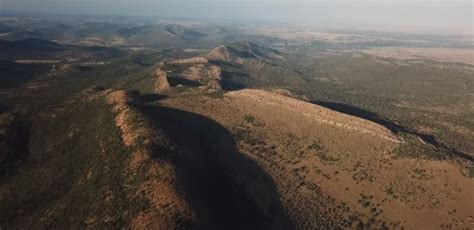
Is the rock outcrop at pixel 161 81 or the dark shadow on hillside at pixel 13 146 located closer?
the dark shadow on hillside at pixel 13 146

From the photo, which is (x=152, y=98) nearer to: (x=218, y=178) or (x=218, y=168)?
(x=218, y=168)

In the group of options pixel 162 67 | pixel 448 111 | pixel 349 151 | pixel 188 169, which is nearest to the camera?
pixel 188 169

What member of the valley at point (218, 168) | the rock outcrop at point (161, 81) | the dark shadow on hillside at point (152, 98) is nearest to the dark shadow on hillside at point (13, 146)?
the valley at point (218, 168)

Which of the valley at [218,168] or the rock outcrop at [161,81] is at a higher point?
the valley at [218,168]

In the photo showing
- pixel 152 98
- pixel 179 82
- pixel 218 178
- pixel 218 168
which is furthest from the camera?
pixel 179 82

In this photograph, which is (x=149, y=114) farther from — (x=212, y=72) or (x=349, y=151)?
(x=212, y=72)

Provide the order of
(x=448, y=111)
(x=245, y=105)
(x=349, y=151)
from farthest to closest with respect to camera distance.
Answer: (x=448, y=111) < (x=245, y=105) < (x=349, y=151)

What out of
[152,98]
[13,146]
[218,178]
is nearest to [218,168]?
[218,178]

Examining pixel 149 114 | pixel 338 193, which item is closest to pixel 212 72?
pixel 149 114

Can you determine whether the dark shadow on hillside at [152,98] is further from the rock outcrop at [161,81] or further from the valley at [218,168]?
the rock outcrop at [161,81]
